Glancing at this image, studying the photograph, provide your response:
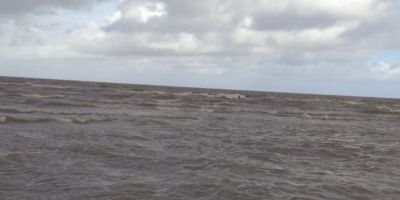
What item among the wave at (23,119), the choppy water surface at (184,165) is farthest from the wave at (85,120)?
the choppy water surface at (184,165)

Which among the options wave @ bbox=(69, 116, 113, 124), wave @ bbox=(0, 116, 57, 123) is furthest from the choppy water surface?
wave @ bbox=(69, 116, 113, 124)

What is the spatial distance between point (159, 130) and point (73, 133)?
4.07 meters

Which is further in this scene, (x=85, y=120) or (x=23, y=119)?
(x=85, y=120)

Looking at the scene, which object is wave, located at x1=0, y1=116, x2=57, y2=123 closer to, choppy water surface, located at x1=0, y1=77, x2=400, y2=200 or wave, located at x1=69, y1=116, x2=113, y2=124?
wave, located at x1=69, y1=116, x2=113, y2=124

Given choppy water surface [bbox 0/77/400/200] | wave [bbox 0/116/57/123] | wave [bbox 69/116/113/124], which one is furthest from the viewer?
wave [bbox 69/116/113/124]

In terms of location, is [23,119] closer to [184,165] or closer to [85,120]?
[85,120]

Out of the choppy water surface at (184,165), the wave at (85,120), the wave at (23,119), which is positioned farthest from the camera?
the wave at (85,120)

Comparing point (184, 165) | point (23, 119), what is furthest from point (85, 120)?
point (184, 165)

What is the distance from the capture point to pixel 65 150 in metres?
14.0

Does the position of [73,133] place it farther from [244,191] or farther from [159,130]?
[244,191]

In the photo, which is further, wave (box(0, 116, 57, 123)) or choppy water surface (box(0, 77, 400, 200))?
wave (box(0, 116, 57, 123))

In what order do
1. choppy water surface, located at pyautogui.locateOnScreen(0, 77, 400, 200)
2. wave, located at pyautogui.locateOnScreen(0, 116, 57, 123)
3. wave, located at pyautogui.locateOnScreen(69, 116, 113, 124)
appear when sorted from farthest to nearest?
wave, located at pyautogui.locateOnScreen(69, 116, 113, 124) → wave, located at pyautogui.locateOnScreen(0, 116, 57, 123) → choppy water surface, located at pyautogui.locateOnScreen(0, 77, 400, 200)

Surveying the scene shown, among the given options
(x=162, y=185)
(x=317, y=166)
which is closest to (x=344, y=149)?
(x=317, y=166)

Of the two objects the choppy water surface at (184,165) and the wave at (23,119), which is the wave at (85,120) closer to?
the wave at (23,119)
